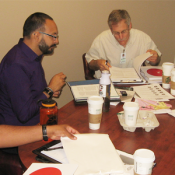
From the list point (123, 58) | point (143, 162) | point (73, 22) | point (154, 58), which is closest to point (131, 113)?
point (143, 162)

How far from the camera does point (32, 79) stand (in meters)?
1.84

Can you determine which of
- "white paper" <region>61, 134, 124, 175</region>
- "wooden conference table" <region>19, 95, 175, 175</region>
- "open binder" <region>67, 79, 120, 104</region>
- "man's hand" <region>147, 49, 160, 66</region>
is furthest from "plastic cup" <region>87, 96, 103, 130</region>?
"man's hand" <region>147, 49, 160, 66</region>

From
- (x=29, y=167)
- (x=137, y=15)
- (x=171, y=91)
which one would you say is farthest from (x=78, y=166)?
(x=137, y=15)

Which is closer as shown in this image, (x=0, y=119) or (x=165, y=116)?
(x=165, y=116)

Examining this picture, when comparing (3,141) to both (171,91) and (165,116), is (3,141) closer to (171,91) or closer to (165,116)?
(165,116)

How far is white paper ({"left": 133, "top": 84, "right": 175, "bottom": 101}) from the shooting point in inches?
74.7

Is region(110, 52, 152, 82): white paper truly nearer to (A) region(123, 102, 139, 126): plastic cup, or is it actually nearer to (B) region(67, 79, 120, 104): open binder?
(B) region(67, 79, 120, 104): open binder

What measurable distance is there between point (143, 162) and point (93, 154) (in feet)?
0.94

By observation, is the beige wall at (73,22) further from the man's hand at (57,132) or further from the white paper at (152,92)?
the man's hand at (57,132)

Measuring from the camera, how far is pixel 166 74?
209cm

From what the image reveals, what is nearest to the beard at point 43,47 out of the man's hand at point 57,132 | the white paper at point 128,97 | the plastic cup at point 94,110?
the white paper at point 128,97

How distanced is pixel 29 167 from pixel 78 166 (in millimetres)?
198

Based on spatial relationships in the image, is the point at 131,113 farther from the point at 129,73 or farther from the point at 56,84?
the point at 129,73

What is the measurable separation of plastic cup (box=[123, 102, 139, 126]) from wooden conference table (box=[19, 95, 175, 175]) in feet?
0.21
